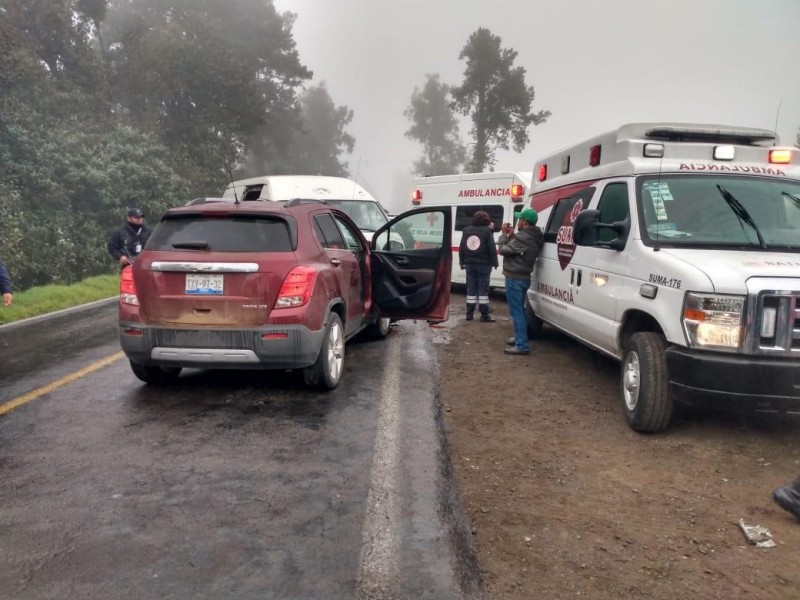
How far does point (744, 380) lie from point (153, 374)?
480cm

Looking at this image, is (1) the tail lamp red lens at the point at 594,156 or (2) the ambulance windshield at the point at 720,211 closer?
(2) the ambulance windshield at the point at 720,211

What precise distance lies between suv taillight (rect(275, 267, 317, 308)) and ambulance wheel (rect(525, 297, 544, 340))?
375 centimetres

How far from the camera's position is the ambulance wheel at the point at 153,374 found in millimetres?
5637

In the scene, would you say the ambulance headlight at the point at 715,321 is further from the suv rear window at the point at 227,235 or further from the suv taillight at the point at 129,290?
the suv taillight at the point at 129,290

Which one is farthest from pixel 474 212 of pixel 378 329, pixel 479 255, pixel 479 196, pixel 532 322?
pixel 378 329

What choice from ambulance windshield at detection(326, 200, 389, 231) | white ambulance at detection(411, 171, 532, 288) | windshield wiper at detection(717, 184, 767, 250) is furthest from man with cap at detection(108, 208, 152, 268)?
windshield wiper at detection(717, 184, 767, 250)

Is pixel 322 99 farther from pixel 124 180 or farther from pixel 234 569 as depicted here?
pixel 234 569

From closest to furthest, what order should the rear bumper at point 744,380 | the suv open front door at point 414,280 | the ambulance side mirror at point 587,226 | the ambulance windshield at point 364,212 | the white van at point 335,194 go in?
the rear bumper at point 744,380 → the ambulance side mirror at point 587,226 → the suv open front door at point 414,280 → the ambulance windshield at point 364,212 → the white van at point 335,194

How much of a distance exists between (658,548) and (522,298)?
178 inches

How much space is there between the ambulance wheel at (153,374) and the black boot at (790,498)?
4.88 meters

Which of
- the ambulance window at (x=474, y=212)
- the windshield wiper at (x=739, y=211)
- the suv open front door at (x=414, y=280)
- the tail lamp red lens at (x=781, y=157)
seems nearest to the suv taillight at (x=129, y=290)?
the suv open front door at (x=414, y=280)

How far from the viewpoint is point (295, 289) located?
5148 mm

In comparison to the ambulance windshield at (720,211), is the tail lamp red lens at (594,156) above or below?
above

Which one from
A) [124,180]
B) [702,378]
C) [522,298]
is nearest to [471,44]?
[124,180]
